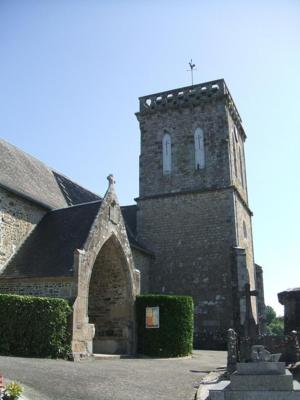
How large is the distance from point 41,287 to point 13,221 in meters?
2.96

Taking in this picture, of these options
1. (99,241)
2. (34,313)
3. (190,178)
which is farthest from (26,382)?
(190,178)

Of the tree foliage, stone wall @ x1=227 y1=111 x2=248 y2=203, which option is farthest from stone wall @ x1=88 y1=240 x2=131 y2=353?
the tree foliage

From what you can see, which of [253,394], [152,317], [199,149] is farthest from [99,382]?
[199,149]

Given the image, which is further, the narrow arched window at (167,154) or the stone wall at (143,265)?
the narrow arched window at (167,154)

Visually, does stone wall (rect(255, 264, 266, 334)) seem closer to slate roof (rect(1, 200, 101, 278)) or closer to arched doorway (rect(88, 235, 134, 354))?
arched doorway (rect(88, 235, 134, 354))

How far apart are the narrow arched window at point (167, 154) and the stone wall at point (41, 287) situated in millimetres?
10949

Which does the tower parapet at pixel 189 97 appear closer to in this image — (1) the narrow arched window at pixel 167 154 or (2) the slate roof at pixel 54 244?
(1) the narrow arched window at pixel 167 154

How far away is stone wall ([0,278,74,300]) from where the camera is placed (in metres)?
12.5

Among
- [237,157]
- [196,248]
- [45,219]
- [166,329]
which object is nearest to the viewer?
[166,329]

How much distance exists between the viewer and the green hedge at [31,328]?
35.4ft

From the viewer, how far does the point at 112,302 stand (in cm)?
1545

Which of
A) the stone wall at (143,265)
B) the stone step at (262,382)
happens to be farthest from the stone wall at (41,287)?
the stone step at (262,382)

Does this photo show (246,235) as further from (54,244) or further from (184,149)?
(54,244)

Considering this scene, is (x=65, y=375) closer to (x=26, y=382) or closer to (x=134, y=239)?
(x=26, y=382)
